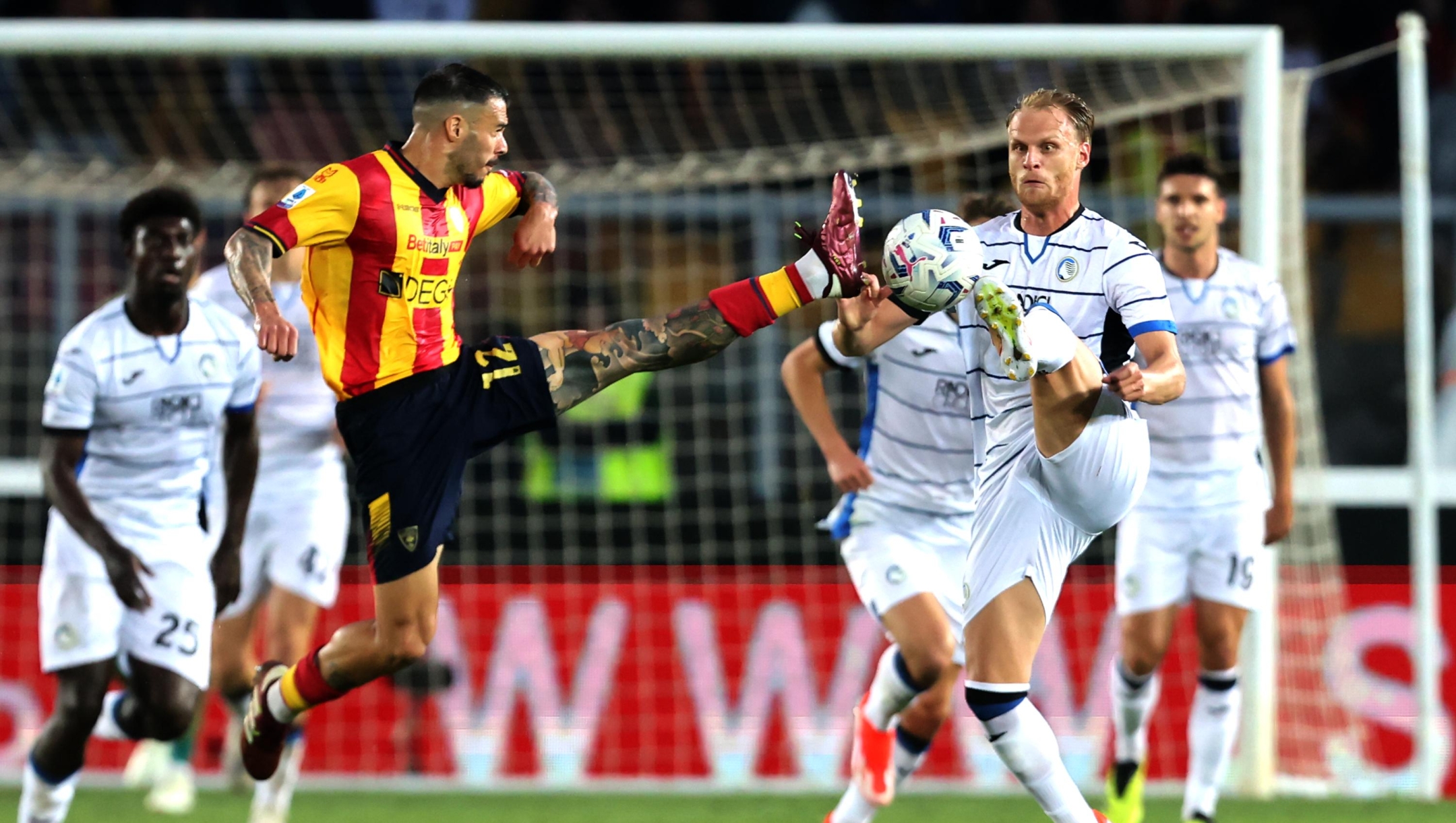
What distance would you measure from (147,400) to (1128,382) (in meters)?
3.05

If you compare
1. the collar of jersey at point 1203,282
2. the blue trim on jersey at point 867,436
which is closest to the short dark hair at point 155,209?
the blue trim on jersey at point 867,436

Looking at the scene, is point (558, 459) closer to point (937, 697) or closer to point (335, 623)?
point (335, 623)

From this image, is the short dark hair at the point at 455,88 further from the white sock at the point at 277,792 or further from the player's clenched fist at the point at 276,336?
Answer: the white sock at the point at 277,792

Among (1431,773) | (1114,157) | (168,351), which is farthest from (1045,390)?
(1114,157)

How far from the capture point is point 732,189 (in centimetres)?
914

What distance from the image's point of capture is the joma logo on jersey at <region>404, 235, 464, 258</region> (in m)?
4.71

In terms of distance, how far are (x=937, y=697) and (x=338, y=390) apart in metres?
2.19

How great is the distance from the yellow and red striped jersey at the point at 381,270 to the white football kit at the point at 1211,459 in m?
2.55

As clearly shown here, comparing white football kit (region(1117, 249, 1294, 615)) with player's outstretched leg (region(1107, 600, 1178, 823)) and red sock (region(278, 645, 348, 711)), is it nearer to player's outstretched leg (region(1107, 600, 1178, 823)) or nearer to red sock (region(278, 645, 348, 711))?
player's outstretched leg (region(1107, 600, 1178, 823))

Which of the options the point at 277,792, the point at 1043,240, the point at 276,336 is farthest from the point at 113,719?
the point at 1043,240

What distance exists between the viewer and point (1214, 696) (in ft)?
20.0

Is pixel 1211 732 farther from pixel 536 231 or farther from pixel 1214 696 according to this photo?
pixel 536 231

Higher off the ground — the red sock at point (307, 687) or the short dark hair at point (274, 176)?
the short dark hair at point (274, 176)

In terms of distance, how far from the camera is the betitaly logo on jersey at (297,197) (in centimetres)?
451
